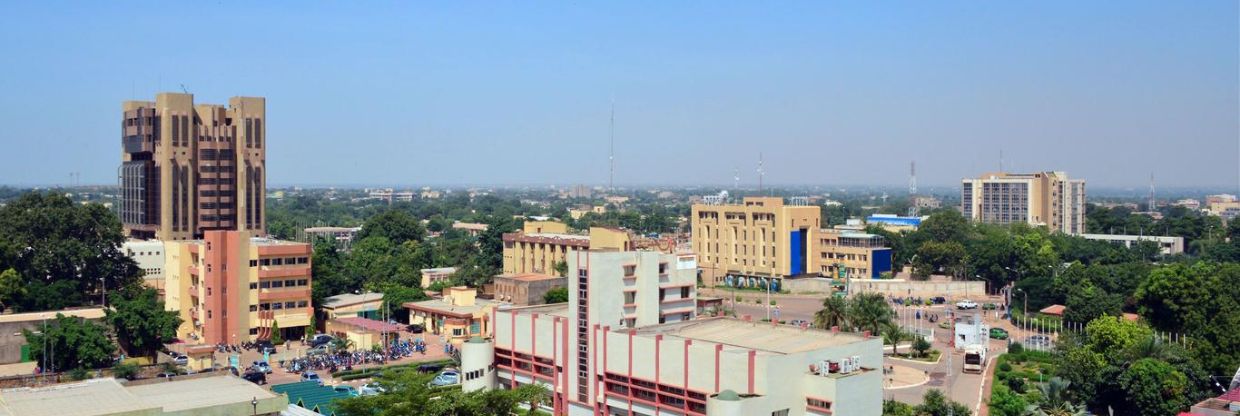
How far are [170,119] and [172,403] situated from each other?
43.3 m

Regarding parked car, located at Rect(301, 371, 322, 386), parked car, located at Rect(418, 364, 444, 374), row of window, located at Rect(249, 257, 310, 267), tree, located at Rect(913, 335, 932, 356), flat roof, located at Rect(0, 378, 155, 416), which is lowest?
parked car, located at Rect(418, 364, 444, 374)

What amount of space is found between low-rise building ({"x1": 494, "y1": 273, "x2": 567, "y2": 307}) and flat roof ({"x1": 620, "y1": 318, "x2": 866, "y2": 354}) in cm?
2039

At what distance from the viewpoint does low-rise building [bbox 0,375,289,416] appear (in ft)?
72.9

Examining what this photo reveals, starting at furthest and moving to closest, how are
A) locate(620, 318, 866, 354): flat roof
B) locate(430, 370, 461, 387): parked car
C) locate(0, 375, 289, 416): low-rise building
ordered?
1. locate(430, 370, 461, 387): parked car
2. locate(620, 318, 866, 354): flat roof
3. locate(0, 375, 289, 416): low-rise building

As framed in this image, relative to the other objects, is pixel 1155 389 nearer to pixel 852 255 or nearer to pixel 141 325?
pixel 141 325

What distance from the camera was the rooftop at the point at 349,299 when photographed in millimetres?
52031

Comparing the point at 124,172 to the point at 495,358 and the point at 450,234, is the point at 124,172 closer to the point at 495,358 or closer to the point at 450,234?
the point at 495,358

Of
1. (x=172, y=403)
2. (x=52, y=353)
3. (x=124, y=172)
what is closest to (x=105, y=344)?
(x=52, y=353)

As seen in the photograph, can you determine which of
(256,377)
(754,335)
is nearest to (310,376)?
(256,377)

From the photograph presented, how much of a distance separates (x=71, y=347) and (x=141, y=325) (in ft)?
10.4

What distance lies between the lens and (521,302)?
52.9 m

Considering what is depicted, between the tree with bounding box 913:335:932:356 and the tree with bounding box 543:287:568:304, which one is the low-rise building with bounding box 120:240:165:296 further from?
the tree with bounding box 913:335:932:356

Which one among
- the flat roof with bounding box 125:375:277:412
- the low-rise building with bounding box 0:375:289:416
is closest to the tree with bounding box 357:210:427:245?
the flat roof with bounding box 125:375:277:412

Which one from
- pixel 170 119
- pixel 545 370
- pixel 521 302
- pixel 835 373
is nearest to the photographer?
pixel 835 373
